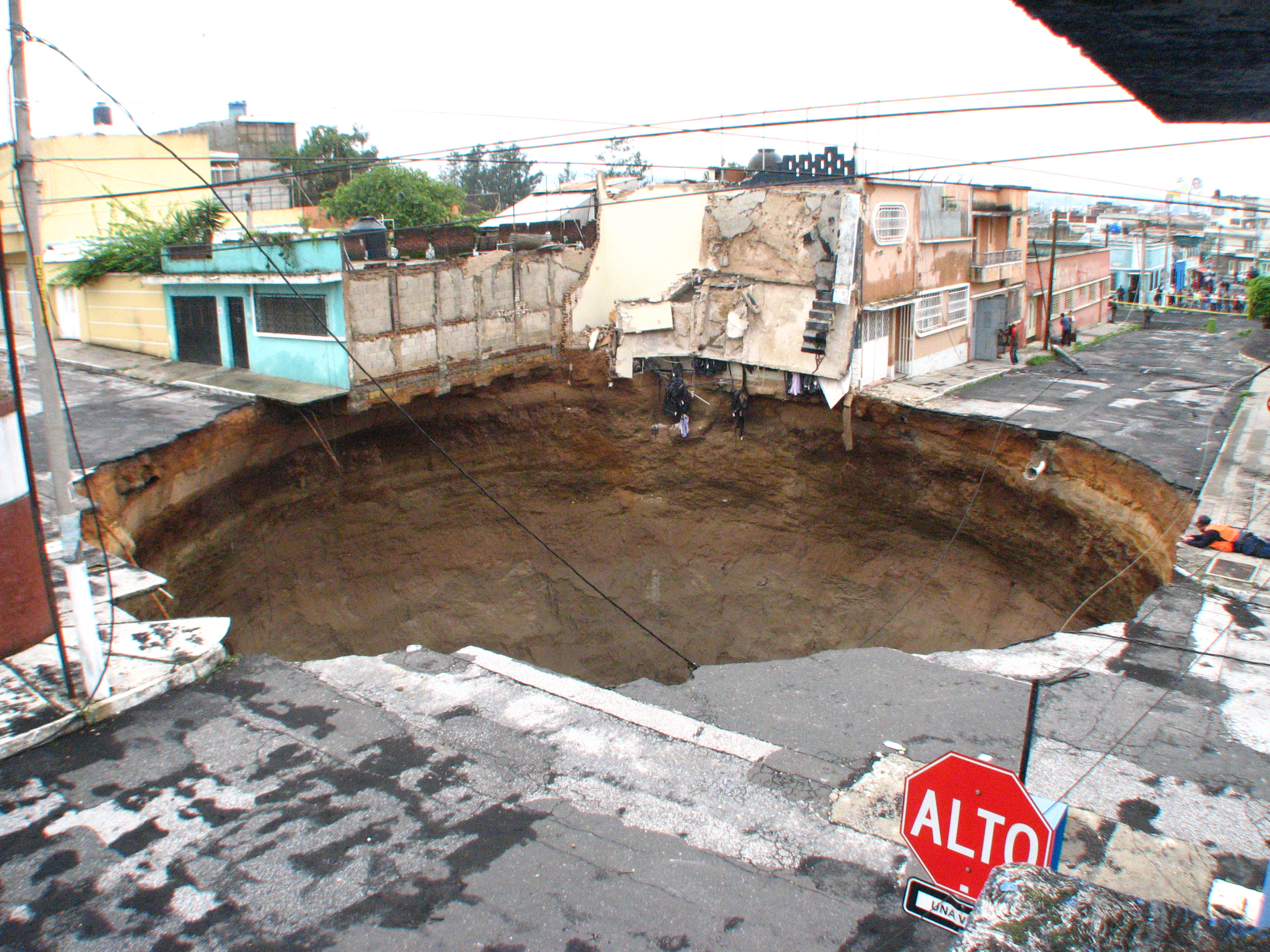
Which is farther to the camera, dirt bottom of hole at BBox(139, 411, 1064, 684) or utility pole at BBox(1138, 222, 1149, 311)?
utility pole at BBox(1138, 222, 1149, 311)

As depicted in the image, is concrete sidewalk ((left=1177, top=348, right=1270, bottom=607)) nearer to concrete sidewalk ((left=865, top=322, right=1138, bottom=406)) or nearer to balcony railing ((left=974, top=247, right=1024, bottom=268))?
concrete sidewalk ((left=865, top=322, right=1138, bottom=406))

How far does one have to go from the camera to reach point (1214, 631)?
326 inches

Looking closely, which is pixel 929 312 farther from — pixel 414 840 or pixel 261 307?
pixel 414 840

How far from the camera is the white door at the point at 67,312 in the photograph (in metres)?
18.9

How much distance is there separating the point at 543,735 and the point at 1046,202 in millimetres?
64117

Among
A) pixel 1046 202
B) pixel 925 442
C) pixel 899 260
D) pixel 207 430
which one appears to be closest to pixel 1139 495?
pixel 925 442

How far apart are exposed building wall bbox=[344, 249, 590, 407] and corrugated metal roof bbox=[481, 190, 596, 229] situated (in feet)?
5.01

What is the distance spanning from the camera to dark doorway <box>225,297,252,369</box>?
15.9m

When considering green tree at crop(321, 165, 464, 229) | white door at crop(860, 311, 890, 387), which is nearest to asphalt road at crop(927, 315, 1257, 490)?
white door at crop(860, 311, 890, 387)

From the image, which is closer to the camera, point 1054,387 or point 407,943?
point 407,943

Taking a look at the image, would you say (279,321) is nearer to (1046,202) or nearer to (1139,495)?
(1139,495)

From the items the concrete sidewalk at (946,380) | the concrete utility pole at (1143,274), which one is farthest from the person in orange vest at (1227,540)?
the concrete utility pole at (1143,274)

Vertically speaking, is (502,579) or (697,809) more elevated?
(697,809)

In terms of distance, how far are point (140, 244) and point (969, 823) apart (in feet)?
67.2
